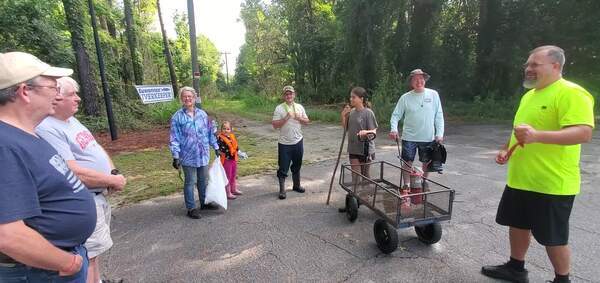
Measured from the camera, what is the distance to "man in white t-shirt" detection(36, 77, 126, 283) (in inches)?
92.7

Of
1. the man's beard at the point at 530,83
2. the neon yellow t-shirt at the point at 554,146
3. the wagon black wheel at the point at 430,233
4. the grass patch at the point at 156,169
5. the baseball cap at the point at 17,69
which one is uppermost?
the baseball cap at the point at 17,69

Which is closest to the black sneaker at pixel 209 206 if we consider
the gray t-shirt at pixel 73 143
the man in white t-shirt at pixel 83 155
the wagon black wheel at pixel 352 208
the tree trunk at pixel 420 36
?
the wagon black wheel at pixel 352 208

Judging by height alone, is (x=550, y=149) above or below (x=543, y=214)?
above

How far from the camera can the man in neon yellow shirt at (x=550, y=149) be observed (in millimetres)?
2555

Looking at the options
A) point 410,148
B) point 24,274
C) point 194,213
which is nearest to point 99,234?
point 24,274

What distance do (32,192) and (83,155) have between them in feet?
3.96

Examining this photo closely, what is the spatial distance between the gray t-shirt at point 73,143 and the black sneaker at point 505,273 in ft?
11.0

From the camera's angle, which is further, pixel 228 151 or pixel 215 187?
pixel 228 151

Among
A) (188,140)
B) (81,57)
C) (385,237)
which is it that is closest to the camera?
(385,237)

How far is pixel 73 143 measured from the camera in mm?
2533

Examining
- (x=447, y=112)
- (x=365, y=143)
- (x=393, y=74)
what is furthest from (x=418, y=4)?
(x=365, y=143)

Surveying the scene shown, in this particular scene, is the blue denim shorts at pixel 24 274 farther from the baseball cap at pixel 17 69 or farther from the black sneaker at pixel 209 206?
the black sneaker at pixel 209 206

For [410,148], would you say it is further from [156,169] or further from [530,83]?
[156,169]

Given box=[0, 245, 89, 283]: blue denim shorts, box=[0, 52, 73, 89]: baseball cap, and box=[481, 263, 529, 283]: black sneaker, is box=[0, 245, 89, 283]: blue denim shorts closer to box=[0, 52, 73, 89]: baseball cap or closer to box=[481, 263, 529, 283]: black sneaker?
box=[0, 52, 73, 89]: baseball cap
